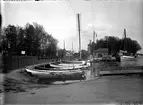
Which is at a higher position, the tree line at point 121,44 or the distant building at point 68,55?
the tree line at point 121,44

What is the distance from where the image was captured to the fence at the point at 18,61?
2.90 meters

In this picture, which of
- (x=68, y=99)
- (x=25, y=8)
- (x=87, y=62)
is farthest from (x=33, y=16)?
(x=87, y=62)

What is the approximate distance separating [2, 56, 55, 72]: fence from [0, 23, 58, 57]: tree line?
11 cm

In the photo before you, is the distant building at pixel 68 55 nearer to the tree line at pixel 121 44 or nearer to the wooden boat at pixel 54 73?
the wooden boat at pixel 54 73

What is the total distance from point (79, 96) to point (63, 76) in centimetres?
A: 91

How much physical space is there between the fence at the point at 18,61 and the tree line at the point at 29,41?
111 mm

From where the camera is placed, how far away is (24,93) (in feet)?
8.61

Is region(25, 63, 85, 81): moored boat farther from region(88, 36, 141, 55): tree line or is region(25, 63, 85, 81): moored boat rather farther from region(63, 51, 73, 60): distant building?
region(88, 36, 141, 55): tree line

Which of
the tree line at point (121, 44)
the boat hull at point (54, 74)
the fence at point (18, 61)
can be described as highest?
the tree line at point (121, 44)

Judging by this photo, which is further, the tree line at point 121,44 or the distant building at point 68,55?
the distant building at point 68,55

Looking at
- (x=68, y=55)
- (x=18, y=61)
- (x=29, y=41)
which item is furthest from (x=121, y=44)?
(x=18, y=61)

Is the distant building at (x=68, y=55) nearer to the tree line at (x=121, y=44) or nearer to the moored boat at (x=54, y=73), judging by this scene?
the moored boat at (x=54, y=73)

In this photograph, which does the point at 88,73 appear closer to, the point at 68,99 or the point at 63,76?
the point at 63,76

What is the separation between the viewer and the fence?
2895 mm
